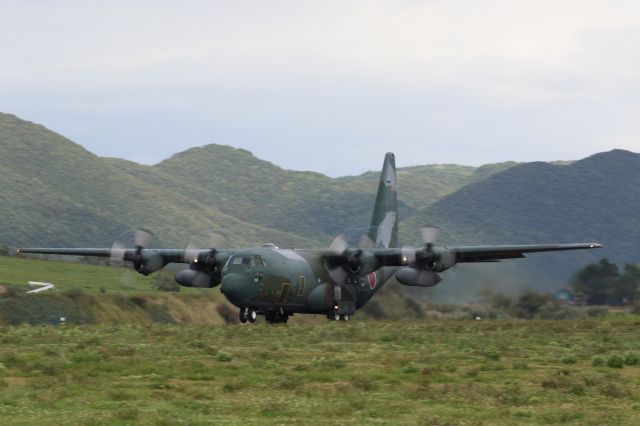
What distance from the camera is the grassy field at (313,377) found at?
18938 millimetres

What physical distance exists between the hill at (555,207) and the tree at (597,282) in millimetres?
52878

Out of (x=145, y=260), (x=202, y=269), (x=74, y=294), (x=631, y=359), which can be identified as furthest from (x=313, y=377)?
(x=74, y=294)

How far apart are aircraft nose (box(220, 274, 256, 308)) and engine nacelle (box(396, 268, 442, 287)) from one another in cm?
721

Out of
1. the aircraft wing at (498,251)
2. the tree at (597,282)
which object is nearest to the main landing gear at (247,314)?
the aircraft wing at (498,251)

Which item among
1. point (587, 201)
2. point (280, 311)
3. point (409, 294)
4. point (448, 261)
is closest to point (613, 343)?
point (448, 261)

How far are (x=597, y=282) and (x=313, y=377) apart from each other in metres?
31.7

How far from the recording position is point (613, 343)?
33.0 metres

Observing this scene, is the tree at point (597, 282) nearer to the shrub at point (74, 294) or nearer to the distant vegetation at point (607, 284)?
the distant vegetation at point (607, 284)

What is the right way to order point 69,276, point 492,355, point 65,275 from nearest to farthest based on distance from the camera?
1. point 492,355
2. point 69,276
3. point 65,275

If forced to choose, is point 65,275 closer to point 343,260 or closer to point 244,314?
point 343,260

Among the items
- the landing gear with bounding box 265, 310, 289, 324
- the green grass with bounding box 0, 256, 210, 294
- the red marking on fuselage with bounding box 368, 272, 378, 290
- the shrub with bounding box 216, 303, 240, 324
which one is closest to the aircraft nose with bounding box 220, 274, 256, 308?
the landing gear with bounding box 265, 310, 289, 324

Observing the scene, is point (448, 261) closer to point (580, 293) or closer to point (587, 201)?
point (580, 293)

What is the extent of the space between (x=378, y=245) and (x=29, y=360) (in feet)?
98.5

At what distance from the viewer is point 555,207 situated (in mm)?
144875
